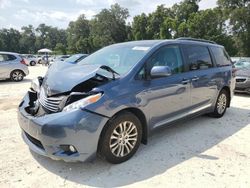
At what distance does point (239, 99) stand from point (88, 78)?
6192 millimetres

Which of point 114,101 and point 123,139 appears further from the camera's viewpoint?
point 123,139

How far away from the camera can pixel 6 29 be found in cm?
8250

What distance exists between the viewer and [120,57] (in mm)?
4246

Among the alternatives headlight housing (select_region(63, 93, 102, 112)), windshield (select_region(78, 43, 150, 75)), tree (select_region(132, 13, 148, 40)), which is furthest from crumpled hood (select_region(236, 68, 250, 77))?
tree (select_region(132, 13, 148, 40))

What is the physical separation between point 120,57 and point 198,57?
5.58 ft

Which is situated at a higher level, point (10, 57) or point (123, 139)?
point (10, 57)

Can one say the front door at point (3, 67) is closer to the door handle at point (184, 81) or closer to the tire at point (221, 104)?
the tire at point (221, 104)

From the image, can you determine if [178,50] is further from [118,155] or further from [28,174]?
[28,174]

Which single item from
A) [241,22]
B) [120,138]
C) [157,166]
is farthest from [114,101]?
[241,22]

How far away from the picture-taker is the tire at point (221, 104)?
5.79 meters

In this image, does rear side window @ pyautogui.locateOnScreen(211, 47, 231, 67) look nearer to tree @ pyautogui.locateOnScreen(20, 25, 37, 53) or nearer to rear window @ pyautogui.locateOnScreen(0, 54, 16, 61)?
rear window @ pyautogui.locateOnScreen(0, 54, 16, 61)

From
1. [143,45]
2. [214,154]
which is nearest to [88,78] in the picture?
[143,45]

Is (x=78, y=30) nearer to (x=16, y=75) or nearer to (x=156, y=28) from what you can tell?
(x=156, y=28)

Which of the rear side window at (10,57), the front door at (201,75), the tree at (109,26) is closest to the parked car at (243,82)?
the front door at (201,75)
